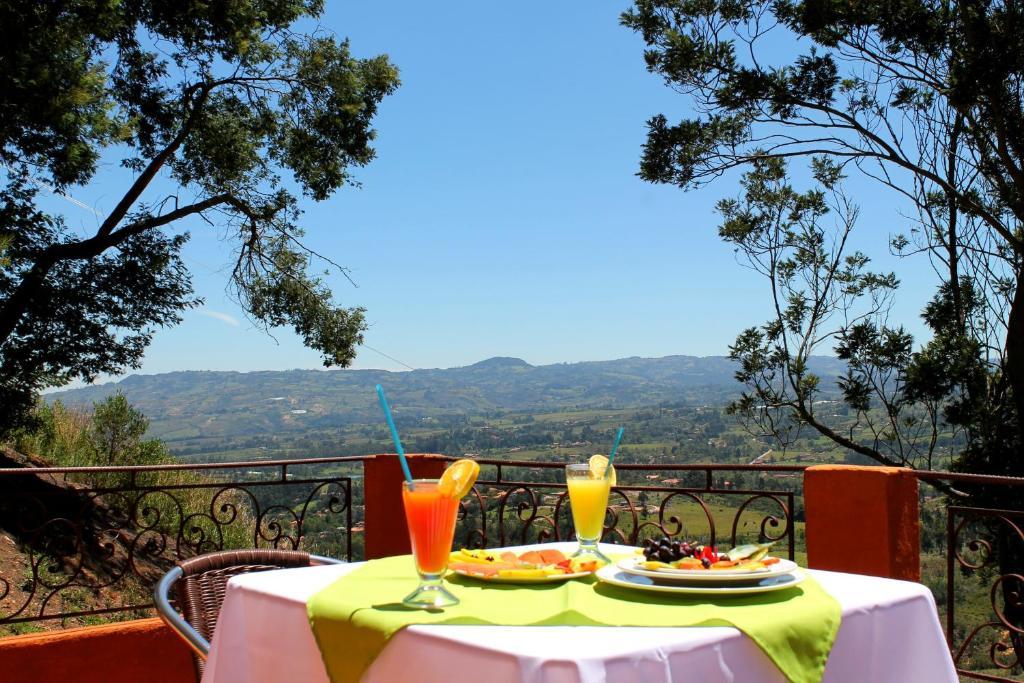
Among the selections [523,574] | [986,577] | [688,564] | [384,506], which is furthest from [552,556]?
[986,577]

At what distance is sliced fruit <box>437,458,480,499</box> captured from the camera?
5.10 ft

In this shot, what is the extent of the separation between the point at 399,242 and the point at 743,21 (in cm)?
2452

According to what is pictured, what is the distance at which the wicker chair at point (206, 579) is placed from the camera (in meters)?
2.27

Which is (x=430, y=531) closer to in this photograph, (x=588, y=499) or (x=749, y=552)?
(x=588, y=499)

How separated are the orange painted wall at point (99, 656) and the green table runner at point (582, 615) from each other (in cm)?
259

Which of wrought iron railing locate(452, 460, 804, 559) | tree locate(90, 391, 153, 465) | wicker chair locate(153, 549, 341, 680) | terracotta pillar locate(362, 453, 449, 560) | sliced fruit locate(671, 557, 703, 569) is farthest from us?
tree locate(90, 391, 153, 465)

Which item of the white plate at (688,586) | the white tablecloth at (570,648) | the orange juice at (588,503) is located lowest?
the white tablecloth at (570,648)

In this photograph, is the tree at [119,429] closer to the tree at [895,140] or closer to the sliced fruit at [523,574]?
the tree at [895,140]

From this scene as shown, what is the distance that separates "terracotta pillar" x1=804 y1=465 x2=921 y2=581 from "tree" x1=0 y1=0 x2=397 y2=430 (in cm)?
767

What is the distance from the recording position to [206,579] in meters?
2.41

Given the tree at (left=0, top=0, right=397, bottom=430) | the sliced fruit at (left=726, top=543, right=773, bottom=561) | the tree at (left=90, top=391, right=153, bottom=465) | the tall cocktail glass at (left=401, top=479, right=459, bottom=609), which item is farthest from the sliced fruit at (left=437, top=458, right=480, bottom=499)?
the tree at (left=90, top=391, right=153, bottom=465)

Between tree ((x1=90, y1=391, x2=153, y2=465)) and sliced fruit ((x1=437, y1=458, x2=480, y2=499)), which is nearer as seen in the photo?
sliced fruit ((x1=437, y1=458, x2=480, y2=499))

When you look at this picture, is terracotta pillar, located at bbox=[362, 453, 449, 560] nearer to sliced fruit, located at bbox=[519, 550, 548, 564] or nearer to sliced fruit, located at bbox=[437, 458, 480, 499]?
sliced fruit, located at bbox=[519, 550, 548, 564]

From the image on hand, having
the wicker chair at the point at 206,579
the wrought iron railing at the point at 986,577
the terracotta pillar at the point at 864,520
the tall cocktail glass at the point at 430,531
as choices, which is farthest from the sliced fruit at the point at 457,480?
the terracotta pillar at the point at 864,520
